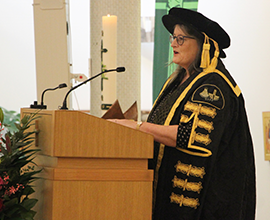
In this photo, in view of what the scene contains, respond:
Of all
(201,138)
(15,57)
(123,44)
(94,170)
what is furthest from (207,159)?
(15,57)

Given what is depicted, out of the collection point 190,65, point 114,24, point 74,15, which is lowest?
point 190,65

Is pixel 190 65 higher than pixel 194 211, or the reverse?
pixel 190 65

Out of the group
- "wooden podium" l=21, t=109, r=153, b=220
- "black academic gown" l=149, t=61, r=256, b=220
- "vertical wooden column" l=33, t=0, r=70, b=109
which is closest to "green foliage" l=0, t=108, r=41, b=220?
"wooden podium" l=21, t=109, r=153, b=220

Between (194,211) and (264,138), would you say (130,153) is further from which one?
(264,138)

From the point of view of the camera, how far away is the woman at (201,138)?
1593 mm

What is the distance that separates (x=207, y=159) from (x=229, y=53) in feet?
5.88

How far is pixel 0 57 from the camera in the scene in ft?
11.8

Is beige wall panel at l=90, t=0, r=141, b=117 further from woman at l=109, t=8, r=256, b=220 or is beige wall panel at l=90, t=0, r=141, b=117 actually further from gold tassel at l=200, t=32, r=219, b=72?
gold tassel at l=200, t=32, r=219, b=72

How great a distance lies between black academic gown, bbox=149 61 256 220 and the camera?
1.60m

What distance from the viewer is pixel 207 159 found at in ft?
5.38

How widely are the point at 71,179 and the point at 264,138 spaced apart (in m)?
2.22

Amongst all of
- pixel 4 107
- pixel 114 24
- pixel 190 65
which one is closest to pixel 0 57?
pixel 4 107

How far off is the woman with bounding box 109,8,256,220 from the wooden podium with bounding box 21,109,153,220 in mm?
300

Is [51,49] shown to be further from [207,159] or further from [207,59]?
[207,159]
